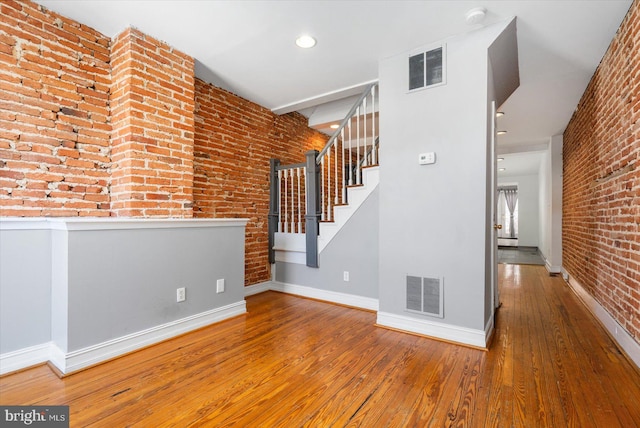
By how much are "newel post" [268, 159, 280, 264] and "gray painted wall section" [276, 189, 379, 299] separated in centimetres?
70

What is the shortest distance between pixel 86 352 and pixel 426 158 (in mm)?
3118

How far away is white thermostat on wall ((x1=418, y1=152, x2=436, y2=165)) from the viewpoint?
2.75 m

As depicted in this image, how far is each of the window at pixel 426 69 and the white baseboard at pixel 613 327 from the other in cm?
255

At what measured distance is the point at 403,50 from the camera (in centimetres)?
291

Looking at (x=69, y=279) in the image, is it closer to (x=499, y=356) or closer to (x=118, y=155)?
(x=118, y=155)

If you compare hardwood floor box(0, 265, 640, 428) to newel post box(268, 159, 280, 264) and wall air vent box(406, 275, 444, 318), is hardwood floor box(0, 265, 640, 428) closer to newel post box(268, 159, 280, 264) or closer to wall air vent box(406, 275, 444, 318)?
wall air vent box(406, 275, 444, 318)

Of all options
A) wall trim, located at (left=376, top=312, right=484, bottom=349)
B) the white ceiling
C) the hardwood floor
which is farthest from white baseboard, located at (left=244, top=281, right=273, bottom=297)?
the white ceiling

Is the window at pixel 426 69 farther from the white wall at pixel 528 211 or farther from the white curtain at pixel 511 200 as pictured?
the white curtain at pixel 511 200

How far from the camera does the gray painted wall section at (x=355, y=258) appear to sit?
350 cm

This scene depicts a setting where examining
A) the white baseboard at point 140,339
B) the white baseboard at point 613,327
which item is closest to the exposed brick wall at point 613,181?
the white baseboard at point 613,327

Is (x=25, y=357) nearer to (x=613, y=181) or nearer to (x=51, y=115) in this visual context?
(x=51, y=115)

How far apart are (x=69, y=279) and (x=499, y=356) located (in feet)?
10.6

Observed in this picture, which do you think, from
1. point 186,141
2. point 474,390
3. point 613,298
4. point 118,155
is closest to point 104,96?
point 118,155

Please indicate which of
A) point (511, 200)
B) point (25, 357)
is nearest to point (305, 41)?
point (25, 357)
